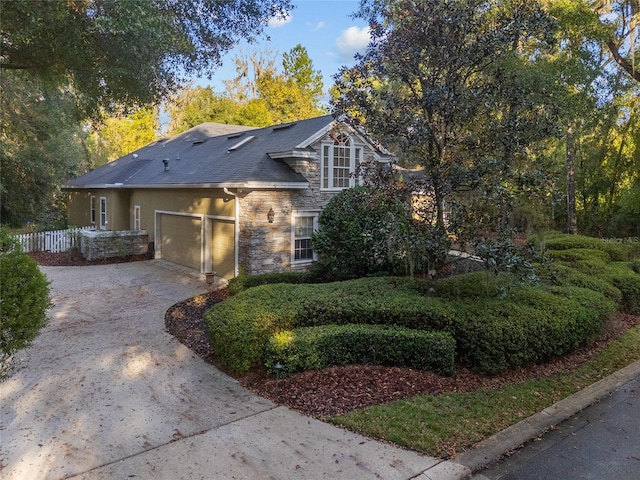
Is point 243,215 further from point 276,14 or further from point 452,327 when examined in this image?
point 452,327

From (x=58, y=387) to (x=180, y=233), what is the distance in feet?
30.7

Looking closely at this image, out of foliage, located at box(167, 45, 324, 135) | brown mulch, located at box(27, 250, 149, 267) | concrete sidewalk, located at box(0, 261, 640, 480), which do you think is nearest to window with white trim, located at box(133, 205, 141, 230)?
brown mulch, located at box(27, 250, 149, 267)

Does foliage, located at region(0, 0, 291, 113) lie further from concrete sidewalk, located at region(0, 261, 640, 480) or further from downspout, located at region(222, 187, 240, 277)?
concrete sidewalk, located at region(0, 261, 640, 480)

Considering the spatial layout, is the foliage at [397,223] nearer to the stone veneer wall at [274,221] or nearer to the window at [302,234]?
the stone veneer wall at [274,221]

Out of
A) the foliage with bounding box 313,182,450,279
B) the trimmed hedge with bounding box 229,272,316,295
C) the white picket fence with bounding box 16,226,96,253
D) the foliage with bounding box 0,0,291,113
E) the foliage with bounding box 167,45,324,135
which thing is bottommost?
the trimmed hedge with bounding box 229,272,316,295

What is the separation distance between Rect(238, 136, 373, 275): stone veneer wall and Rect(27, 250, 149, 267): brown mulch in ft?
20.5

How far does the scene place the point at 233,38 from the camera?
298 inches

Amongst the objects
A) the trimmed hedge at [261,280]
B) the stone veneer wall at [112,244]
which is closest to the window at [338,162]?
the trimmed hedge at [261,280]

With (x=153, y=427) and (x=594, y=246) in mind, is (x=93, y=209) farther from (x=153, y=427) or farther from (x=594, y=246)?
(x=594, y=246)

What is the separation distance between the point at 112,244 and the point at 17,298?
41.9 feet

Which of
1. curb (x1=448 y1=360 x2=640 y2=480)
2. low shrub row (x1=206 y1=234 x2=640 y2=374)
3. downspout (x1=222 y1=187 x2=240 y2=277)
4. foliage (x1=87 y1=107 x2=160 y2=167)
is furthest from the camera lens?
foliage (x1=87 y1=107 x2=160 y2=167)

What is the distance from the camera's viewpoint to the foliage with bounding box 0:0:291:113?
537cm

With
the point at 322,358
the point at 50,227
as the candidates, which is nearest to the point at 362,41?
the point at 322,358

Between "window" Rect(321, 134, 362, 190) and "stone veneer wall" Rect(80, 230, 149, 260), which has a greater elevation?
"window" Rect(321, 134, 362, 190)
